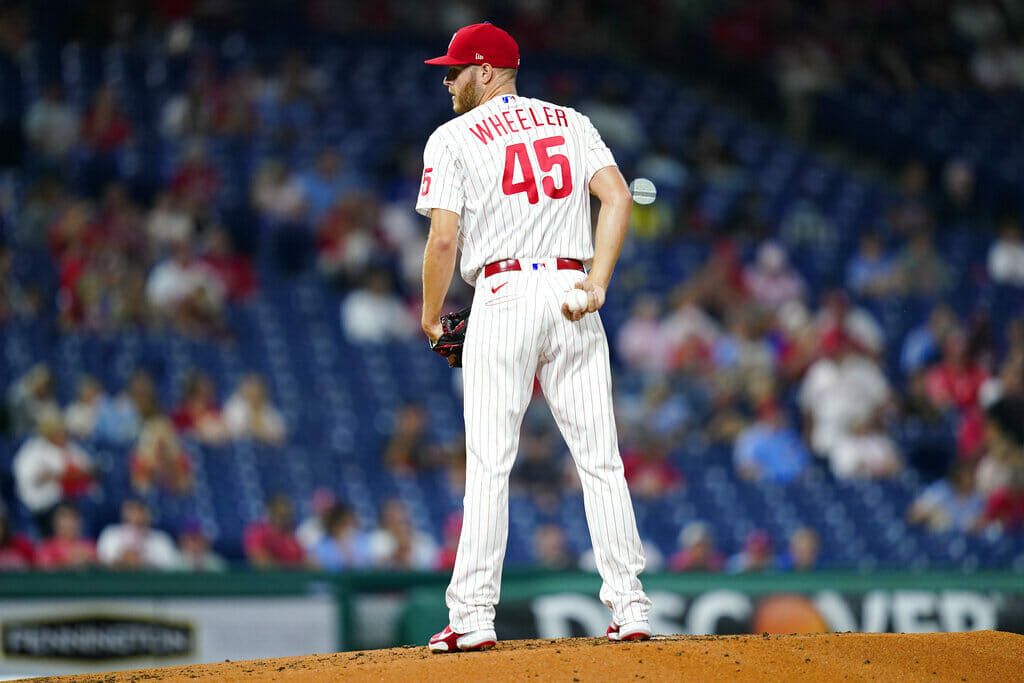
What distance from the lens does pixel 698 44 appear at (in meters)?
14.6

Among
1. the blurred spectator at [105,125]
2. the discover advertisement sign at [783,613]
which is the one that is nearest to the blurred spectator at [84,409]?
the blurred spectator at [105,125]

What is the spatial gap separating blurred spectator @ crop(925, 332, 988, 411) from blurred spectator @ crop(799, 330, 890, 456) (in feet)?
1.17

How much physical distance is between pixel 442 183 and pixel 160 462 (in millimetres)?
4979

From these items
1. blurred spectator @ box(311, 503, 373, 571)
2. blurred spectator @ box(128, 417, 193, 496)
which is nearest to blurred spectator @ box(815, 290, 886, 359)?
blurred spectator @ box(311, 503, 373, 571)

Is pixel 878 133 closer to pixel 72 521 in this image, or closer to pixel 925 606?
pixel 925 606

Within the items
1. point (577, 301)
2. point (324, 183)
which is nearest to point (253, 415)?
point (324, 183)

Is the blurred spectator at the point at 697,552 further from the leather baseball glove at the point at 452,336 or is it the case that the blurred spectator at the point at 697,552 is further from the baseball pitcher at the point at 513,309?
the leather baseball glove at the point at 452,336

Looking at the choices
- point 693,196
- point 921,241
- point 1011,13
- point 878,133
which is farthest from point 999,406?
point 1011,13

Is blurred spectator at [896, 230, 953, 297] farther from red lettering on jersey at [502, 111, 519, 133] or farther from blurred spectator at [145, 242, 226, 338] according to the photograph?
red lettering on jersey at [502, 111, 519, 133]

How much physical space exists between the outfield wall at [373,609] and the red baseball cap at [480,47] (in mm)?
3116

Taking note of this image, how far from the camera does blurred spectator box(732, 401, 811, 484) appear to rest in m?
9.47

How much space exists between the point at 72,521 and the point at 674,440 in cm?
417

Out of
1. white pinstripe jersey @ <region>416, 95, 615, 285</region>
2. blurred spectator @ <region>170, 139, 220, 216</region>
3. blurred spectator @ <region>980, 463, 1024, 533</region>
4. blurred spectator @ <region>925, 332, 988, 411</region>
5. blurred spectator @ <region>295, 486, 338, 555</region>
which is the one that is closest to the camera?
white pinstripe jersey @ <region>416, 95, 615, 285</region>

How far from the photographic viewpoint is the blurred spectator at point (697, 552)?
8.36 metres
